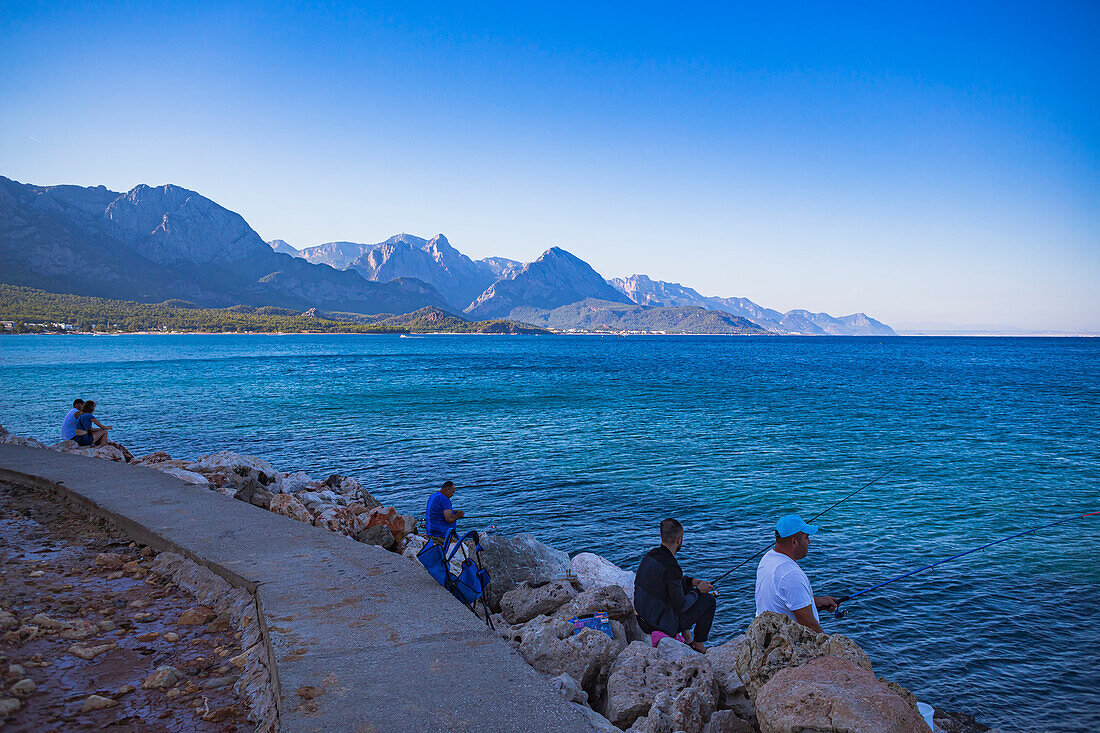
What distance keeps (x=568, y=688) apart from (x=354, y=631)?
1916 millimetres

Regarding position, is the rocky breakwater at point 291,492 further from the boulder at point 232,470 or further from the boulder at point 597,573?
the boulder at point 597,573

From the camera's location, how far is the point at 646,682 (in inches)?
228

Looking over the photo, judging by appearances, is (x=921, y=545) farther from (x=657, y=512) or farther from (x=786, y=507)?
(x=657, y=512)

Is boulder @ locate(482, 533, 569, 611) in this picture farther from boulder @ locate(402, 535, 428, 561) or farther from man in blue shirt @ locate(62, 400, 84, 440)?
man in blue shirt @ locate(62, 400, 84, 440)

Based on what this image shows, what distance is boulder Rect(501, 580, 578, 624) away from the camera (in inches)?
323

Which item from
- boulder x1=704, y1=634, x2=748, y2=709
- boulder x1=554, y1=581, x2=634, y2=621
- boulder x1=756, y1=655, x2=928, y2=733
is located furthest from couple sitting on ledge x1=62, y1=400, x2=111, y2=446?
boulder x1=756, y1=655, x2=928, y2=733

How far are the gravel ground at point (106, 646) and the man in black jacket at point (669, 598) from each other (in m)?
4.60

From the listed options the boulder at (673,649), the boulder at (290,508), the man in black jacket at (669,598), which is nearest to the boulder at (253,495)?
the boulder at (290,508)

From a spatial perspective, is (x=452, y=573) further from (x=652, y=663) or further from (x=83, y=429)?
(x=83, y=429)

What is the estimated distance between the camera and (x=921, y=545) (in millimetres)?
13352

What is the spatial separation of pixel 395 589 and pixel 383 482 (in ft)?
43.8

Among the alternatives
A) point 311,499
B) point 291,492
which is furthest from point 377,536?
point 291,492

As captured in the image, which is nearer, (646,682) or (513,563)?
(646,682)

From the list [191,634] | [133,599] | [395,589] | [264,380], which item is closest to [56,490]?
[133,599]
